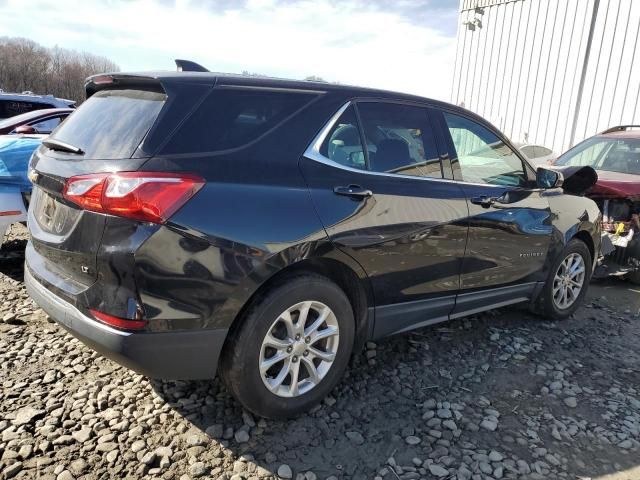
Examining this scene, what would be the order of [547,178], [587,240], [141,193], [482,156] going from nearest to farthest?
1. [141,193]
2. [482,156]
3. [547,178]
4. [587,240]

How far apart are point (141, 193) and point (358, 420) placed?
1672mm

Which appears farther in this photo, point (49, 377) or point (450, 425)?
point (49, 377)

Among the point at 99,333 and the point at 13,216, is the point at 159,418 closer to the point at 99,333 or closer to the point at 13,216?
the point at 99,333

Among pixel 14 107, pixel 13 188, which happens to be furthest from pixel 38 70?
pixel 13 188

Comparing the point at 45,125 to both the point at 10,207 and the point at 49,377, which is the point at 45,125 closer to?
the point at 10,207

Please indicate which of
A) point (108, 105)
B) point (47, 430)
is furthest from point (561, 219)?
point (47, 430)

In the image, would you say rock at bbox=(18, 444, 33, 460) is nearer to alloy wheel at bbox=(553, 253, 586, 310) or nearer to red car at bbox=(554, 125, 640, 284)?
alloy wheel at bbox=(553, 253, 586, 310)

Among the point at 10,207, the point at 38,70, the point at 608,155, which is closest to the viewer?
the point at 10,207

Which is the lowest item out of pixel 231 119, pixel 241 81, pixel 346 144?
pixel 346 144

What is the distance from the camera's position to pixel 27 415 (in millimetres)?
2604

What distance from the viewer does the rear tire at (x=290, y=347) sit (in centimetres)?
240

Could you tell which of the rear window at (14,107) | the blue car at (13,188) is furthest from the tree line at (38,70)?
the blue car at (13,188)

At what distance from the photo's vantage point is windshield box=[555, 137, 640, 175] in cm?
613

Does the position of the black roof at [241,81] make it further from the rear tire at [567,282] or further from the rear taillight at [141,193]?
the rear tire at [567,282]
